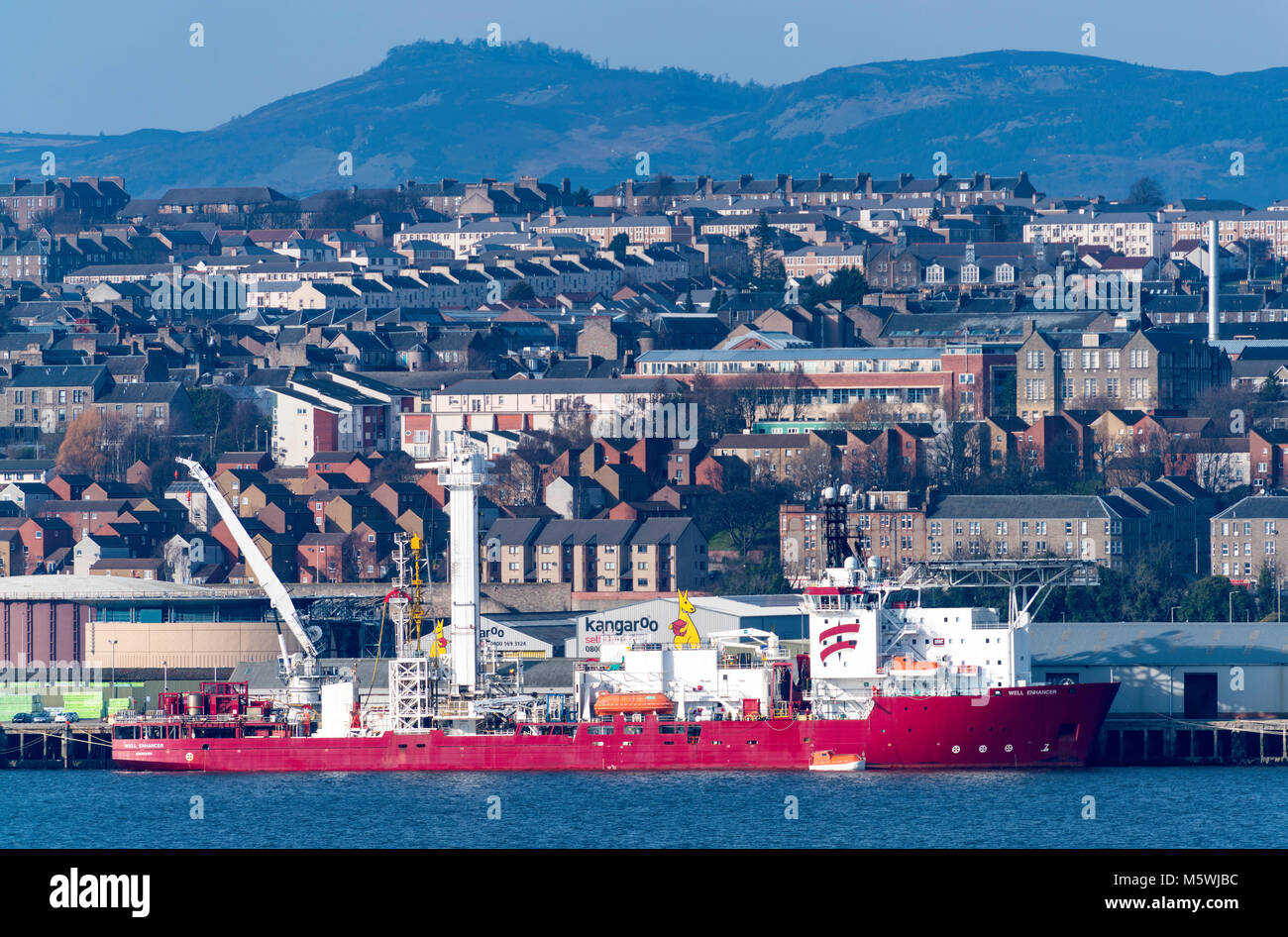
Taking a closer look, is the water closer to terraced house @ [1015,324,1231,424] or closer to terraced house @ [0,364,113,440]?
terraced house @ [1015,324,1231,424]

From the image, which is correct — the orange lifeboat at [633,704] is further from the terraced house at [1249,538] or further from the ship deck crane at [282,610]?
the terraced house at [1249,538]

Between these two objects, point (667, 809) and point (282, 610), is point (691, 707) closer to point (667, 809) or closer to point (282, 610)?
point (667, 809)

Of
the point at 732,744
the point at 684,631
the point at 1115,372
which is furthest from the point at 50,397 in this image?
the point at 732,744

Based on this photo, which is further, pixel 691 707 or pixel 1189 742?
pixel 1189 742

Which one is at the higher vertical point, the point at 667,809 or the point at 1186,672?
the point at 1186,672

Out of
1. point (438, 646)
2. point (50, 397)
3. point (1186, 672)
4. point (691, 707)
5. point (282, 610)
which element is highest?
point (50, 397)
